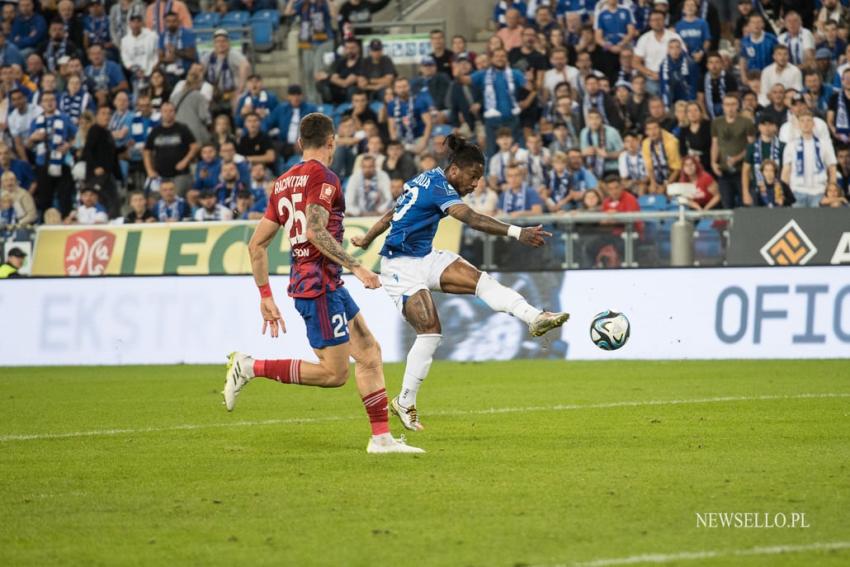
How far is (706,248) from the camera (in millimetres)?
19656

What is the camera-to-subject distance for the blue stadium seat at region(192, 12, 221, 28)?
2842cm

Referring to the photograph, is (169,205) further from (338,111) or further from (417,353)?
(417,353)

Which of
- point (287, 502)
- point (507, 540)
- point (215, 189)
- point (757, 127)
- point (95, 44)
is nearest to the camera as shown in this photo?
point (507, 540)

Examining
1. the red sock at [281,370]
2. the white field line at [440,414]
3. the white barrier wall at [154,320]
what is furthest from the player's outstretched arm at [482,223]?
the white barrier wall at [154,320]

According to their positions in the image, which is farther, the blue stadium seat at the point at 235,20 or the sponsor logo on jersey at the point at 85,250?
the blue stadium seat at the point at 235,20

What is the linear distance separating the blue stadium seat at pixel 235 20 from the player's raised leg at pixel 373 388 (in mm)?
19343

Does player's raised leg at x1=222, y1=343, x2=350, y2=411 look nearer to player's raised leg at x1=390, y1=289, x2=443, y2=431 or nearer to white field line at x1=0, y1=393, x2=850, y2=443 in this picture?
player's raised leg at x1=390, y1=289, x2=443, y2=431

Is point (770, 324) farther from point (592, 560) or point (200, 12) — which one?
point (200, 12)

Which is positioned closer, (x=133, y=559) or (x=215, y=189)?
(x=133, y=559)

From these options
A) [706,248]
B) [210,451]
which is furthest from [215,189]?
[210,451]

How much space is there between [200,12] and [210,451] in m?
20.2

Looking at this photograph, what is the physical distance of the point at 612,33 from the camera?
78.5 ft

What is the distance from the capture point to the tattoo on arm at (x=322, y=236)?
9.41 m

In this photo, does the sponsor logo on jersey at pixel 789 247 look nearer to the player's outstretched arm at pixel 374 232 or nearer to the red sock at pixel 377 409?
the player's outstretched arm at pixel 374 232
